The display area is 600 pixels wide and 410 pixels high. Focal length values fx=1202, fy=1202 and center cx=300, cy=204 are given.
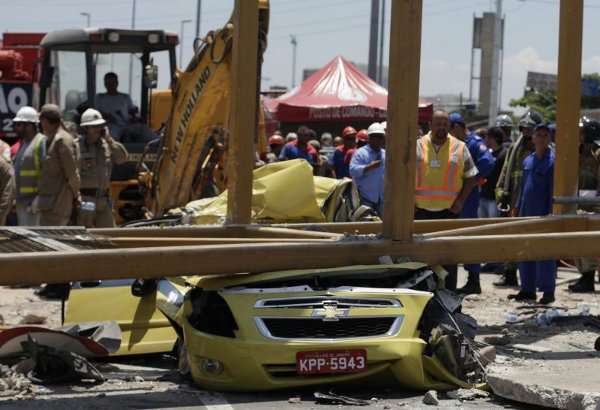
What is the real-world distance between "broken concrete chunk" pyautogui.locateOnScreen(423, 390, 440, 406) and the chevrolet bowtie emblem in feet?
2.29

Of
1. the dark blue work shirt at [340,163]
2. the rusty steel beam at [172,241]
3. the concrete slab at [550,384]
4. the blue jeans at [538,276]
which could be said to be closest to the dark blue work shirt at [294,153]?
the dark blue work shirt at [340,163]

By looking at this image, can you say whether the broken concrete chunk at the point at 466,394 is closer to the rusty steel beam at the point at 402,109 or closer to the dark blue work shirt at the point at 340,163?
the rusty steel beam at the point at 402,109

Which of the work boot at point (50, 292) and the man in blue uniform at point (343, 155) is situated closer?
the work boot at point (50, 292)

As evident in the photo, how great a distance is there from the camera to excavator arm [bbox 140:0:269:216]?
14359 millimetres

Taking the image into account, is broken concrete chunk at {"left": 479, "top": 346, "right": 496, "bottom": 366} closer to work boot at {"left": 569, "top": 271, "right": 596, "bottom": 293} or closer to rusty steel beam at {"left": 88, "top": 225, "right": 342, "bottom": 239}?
rusty steel beam at {"left": 88, "top": 225, "right": 342, "bottom": 239}

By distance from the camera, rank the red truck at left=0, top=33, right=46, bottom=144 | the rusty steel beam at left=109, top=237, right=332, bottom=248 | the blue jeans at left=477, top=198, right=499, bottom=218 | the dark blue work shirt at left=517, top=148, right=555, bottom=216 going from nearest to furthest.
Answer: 1. the rusty steel beam at left=109, top=237, right=332, bottom=248
2. the dark blue work shirt at left=517, top=148, right=555, bottom=216
3. the blue jeans at left=477, top=198, right=499, bottom=218
4. the red truck at left=0, top=33, right=46, bottom=144

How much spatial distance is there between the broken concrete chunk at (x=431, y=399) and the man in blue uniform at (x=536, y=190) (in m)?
5.40

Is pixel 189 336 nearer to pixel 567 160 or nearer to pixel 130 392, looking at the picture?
pixel 130 392

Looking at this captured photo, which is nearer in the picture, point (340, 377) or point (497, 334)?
point (340, 377)

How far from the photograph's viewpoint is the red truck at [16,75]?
68.8 feet

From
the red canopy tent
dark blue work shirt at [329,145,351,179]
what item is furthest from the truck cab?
the red canopy tent

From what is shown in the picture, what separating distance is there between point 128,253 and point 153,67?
32.2ft

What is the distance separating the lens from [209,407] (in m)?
6.90

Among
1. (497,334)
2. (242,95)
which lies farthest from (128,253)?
(497,334)
